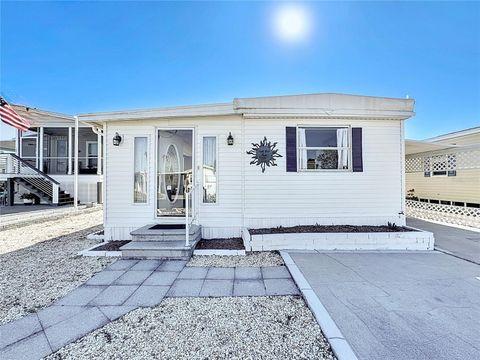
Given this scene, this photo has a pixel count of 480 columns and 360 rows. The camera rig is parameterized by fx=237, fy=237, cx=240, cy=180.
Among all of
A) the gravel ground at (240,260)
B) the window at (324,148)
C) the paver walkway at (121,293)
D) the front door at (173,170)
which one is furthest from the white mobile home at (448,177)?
the paver walkway at (121,293)

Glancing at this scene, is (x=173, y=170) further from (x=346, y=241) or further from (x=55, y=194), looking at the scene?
(x=55, y=194)

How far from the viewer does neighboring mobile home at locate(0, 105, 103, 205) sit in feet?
39.9

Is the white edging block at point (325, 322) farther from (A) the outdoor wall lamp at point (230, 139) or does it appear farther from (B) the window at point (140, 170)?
(B) the window at point (140, 170)

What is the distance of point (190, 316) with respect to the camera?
2.62 meters

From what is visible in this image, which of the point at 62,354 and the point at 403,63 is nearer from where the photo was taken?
the point at 62,354

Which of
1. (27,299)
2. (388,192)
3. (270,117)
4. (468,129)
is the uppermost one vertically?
(468,129)

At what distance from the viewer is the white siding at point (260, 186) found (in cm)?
576

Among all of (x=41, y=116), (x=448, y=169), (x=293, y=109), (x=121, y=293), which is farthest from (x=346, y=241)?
(x=41, y=116)

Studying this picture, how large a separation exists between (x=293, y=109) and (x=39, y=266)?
5.95 m

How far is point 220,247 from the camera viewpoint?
5113 mm

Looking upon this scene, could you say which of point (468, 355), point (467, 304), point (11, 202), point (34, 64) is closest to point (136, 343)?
point (468, 355)

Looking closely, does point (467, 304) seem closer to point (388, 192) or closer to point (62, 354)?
point (388, 192)

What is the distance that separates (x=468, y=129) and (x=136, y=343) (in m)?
13.6

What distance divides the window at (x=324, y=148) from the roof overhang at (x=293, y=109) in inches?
15.5
